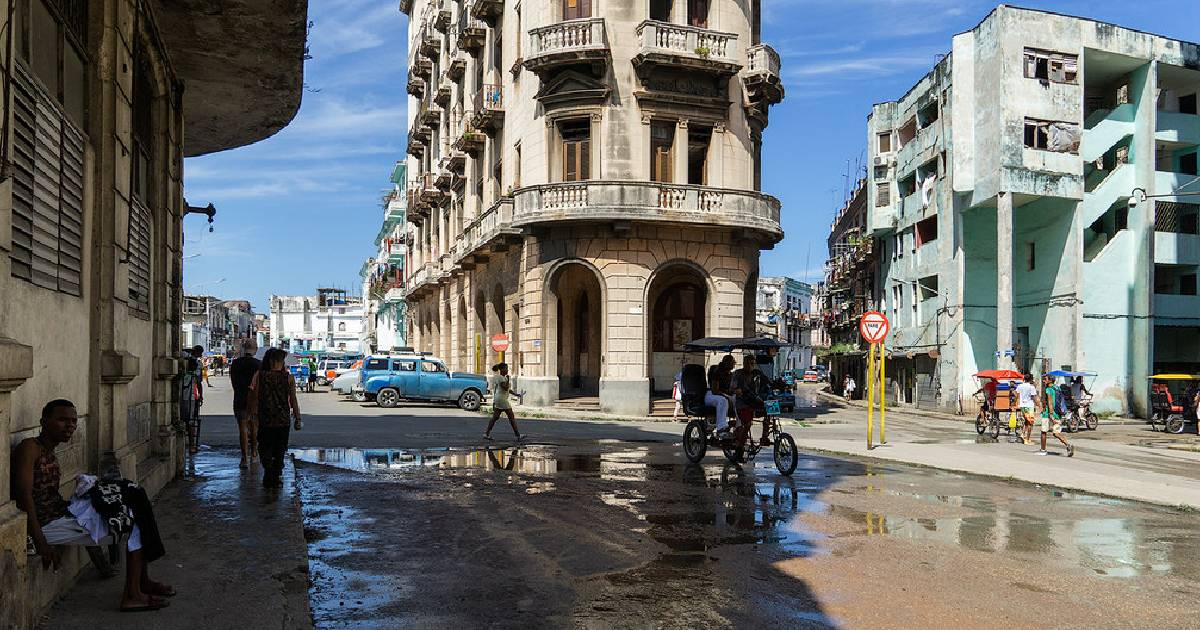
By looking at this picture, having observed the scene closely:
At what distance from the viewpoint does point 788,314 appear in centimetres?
10931

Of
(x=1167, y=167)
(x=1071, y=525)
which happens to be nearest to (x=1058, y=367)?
(x=1167, y=167)

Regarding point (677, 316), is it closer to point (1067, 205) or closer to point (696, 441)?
point (1067, 205)

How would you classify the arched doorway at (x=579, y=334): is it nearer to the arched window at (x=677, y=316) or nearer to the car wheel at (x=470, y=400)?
the arched window at (x=677, y=316)

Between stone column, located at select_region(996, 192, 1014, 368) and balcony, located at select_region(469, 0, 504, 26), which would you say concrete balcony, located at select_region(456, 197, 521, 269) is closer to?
balcony, located at select_region(469, 0, 504, 26)

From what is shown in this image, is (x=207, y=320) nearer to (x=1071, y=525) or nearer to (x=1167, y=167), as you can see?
(x=1167, y=167)

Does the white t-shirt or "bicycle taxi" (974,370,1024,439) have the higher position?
the white t-shirt

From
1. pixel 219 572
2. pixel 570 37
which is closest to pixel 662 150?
pixel 570 37

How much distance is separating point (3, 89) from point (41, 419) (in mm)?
1916

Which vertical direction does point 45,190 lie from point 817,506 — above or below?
above

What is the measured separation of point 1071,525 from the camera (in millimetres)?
9883

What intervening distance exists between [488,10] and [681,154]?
425 inches

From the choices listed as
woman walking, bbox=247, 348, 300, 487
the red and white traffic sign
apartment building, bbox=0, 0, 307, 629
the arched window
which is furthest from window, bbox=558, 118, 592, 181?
woman walking, bbox=247, 348, 300, 487

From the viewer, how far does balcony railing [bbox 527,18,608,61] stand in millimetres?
30438

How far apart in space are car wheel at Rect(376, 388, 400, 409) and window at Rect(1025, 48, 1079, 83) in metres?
26.0
